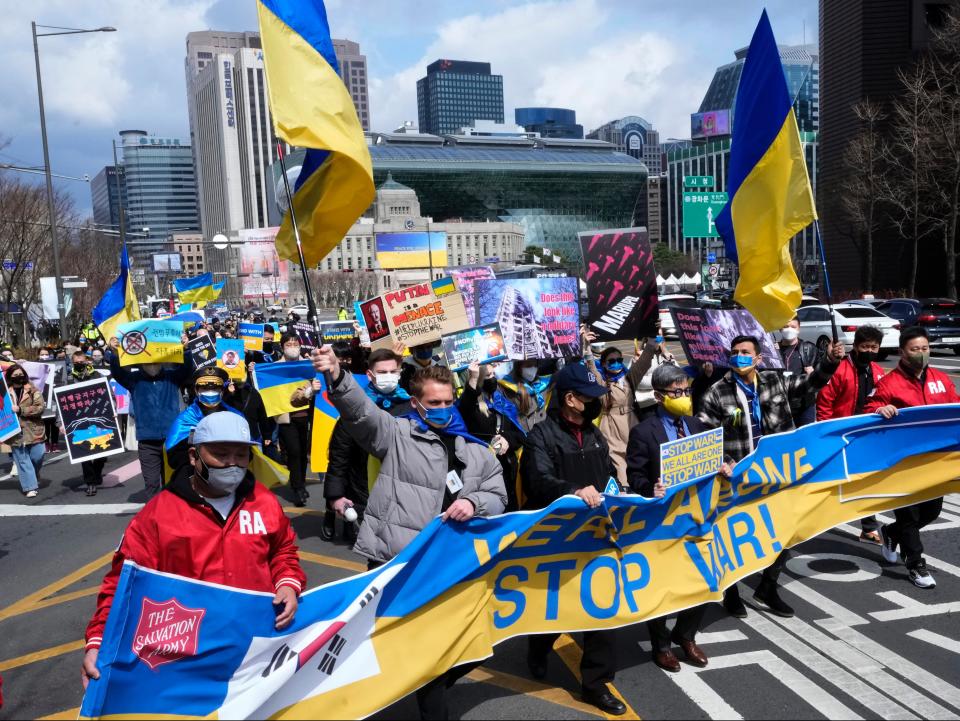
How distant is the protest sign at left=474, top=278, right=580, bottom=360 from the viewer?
8.15 meters

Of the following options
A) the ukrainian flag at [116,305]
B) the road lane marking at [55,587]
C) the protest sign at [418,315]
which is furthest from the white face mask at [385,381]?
the ukrainian flag at [116,305]

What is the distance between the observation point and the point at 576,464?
14.7 feet

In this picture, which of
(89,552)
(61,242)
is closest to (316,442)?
(89,552)

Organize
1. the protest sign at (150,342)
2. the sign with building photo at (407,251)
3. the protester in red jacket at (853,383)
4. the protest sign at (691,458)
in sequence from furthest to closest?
the sign with building photo at (407,251)
the protest sign at (150,342)
the protester in red jacket at (853,383)
the protest sign at (691,458)

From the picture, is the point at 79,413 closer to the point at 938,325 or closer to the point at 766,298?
the point at 766,298

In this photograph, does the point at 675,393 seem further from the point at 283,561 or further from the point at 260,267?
the point at 260,267

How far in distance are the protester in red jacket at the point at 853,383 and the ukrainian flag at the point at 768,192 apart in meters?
0.60

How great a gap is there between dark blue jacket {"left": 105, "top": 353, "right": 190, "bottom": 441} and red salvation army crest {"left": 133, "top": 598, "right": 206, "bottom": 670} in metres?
5.35

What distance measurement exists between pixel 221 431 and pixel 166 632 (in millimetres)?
787

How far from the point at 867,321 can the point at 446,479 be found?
20558 mm

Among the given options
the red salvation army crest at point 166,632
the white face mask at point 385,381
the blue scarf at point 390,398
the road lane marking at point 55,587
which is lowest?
the road lane marking at point 55,587

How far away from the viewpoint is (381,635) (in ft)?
12.4

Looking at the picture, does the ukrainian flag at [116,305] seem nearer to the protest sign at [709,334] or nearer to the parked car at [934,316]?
the protest sign at [709,334]

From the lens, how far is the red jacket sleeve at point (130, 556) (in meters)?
3.22
